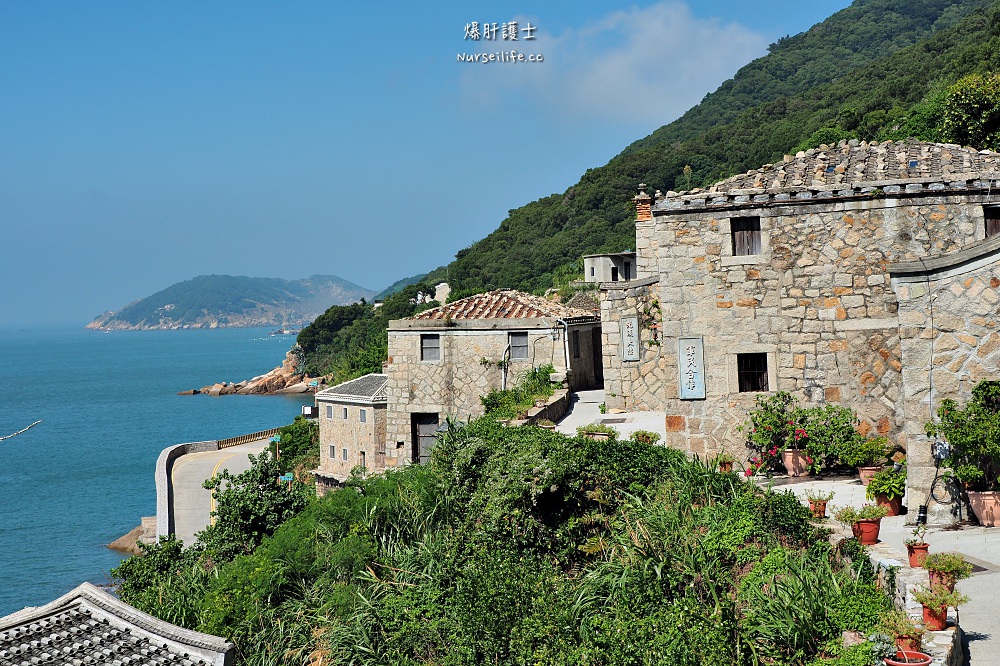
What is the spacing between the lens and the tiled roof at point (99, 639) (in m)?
10.3

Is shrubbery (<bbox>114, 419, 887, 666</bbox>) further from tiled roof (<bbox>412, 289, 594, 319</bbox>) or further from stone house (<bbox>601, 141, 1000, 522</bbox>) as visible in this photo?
tiled roof (<bbox>412, 289, 594, 319</bbox>)

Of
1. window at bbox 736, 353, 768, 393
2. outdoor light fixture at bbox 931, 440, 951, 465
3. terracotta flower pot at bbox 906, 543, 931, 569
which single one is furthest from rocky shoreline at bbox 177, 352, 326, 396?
terracotta flower pot at bbox 906, 543, 931, 569

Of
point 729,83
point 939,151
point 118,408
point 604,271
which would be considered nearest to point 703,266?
point 939,151

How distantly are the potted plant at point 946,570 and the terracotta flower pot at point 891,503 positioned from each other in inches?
140

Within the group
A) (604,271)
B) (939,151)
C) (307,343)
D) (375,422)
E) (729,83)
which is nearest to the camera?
(939,151)

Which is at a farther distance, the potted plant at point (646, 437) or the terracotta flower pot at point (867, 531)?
the potted plant at point (646, 437)

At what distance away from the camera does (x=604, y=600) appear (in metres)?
10.0

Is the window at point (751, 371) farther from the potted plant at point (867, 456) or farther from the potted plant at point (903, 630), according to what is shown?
the potted plant at point (903, 630)

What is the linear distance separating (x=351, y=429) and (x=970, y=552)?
24096 millimetres

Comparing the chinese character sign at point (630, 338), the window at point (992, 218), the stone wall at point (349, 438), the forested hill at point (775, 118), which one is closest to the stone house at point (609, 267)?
the forested hill at point (775, 118)

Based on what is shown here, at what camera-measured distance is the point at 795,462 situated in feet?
47.0

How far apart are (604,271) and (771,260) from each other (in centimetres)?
4145

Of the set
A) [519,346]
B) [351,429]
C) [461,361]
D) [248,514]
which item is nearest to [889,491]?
[248,514]

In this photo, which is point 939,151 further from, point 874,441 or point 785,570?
point 785,570
